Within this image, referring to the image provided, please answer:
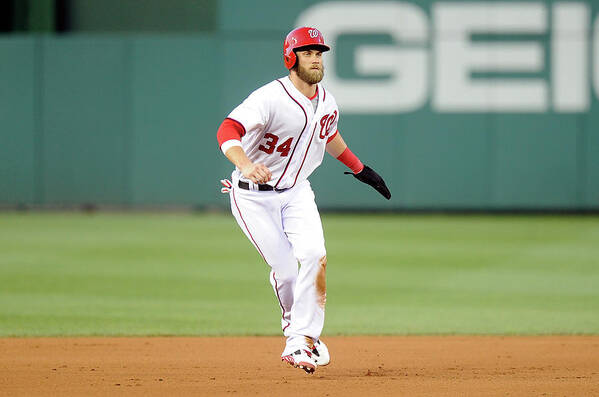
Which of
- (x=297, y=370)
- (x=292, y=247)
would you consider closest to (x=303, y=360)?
(x=297, y=370)

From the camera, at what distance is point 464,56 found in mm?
18906

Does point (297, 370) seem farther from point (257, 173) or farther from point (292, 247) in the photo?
point (257, 173)

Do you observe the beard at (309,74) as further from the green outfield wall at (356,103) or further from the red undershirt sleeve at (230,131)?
the green outfield wall at (356,103)

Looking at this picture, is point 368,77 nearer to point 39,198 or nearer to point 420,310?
point 39,198

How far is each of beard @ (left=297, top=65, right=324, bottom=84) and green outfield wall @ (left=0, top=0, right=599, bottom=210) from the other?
12777mm

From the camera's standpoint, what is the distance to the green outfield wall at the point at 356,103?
18.9 m

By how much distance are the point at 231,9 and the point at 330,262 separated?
8.26m

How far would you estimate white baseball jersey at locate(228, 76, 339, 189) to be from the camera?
→ 5.94 meters

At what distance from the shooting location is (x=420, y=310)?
915 centimetres

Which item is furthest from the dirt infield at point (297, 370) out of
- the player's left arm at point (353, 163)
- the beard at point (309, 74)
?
A: the beard at point (309, 74)

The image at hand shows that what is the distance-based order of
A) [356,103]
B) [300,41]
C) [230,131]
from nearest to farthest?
1. [230,131]
2. [300,41]
3. [356,103]

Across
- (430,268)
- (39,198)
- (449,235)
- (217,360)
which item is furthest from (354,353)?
(39,198)

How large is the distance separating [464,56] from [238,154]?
1389 cm

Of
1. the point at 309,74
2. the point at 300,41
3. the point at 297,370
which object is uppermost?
the point at 300,41
